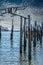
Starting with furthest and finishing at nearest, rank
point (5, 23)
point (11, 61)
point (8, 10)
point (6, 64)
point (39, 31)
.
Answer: point (5, 23) < point (39, 31) < point (8, 10) < point (11, 61) < point (6, 64)

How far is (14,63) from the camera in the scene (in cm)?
1750

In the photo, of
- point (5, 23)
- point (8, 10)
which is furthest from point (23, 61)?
point (5, 23)

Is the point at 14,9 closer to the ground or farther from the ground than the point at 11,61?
farther from the ground

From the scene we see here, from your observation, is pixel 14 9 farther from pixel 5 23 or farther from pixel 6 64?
pixel 5 23

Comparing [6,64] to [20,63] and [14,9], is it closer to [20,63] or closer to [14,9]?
[20,63]

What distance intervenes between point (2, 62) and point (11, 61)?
2.16 ft

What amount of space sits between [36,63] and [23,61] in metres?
1.08

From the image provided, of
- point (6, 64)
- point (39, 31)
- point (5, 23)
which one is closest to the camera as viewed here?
point (6, 64)

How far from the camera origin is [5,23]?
3209 inches

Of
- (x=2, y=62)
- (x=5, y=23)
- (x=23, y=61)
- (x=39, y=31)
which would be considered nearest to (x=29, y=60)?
(x=23, y=61)

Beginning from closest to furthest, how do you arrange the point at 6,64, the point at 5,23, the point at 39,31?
the point at 6,64 < the point at 39,31 < the point at 5,23

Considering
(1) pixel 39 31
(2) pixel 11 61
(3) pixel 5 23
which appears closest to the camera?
(2) pixel 11 61

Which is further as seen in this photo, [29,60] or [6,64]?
[29,60]

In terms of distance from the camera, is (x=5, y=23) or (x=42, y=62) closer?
(x=42, y=62)
